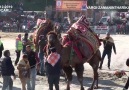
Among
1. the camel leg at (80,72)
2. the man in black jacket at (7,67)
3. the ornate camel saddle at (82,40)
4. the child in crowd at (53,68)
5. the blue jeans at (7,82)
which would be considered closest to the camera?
the child in crowd at (53,68)

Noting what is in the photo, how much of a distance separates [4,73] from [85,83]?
4065mm

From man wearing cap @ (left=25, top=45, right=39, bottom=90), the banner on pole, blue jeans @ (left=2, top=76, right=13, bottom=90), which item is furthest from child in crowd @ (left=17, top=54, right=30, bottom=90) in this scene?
the banner on pole

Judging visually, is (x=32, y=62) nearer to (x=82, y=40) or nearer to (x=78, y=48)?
(x=78, y=48)

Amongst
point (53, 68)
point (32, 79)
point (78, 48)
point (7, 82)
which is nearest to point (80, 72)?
point (78, 48)

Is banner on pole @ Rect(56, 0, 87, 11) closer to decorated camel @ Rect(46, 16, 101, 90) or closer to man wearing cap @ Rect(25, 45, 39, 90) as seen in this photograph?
decorated camel @ Rect(46, 16, 101, 90)

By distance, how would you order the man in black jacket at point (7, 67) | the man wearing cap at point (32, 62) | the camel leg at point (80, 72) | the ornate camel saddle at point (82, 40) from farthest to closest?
the ornate camel saddle at point (82, 40)
the camel leg at point (80, 72)
the man wearing cap at point (32, 62)
the man in black jacket at point (7, 67)

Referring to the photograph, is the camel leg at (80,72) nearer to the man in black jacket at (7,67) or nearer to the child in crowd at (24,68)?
the child in crowd at (24,68)

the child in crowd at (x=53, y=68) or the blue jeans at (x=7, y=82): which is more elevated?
the child in crowd at (x=53, y=68)

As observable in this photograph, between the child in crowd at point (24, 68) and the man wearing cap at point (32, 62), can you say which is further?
the man wearing cap at point (32, 62)

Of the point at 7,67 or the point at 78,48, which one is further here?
the point at 78,48

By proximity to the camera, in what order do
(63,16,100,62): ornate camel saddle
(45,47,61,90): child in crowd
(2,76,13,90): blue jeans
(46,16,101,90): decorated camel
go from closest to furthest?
(45,47,61,90): child in crowd → (2,76,13,90): blue jeans → (46,16,101,90): decorated camel → (63,16,100,62): ornate camel saddle

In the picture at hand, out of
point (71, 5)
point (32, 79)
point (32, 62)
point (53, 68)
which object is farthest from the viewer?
point (71, 5)

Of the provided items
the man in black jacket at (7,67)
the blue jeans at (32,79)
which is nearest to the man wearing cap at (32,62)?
the blue jeans at (32,79)

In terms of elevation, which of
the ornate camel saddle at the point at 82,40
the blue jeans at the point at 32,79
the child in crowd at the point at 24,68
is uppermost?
the ornate camel saddle at the point at 82,40
